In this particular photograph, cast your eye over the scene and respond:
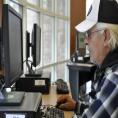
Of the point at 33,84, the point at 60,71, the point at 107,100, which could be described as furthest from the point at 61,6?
the point at 107,100

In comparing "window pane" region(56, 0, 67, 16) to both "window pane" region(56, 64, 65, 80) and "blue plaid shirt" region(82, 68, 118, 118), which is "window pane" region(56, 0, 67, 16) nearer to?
"window pane" region(56, 64, 65, 80)

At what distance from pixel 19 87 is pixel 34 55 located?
0.32 metres

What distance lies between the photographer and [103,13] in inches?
59.3

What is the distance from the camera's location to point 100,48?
1523 mm

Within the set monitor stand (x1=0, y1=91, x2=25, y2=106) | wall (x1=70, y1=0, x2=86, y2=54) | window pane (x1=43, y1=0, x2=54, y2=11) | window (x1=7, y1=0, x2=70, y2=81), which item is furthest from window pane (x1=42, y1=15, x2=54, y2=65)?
monitor stand (x1=0, y1=91, x2=25, y2=106)

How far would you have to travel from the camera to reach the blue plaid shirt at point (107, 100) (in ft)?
3.96

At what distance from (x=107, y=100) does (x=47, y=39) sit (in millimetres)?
4386

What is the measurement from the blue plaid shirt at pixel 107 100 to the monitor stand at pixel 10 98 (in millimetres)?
416

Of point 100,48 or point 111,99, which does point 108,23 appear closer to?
point 100,48

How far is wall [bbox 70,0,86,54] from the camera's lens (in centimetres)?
530

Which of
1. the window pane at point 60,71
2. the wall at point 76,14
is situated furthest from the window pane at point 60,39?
the wall at point 76,14

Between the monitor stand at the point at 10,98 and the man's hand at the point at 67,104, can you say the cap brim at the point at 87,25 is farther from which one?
the man's hand at the point at 67,104

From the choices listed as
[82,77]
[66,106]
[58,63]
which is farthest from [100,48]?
[58,63]

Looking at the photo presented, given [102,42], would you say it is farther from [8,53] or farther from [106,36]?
[8,53]
